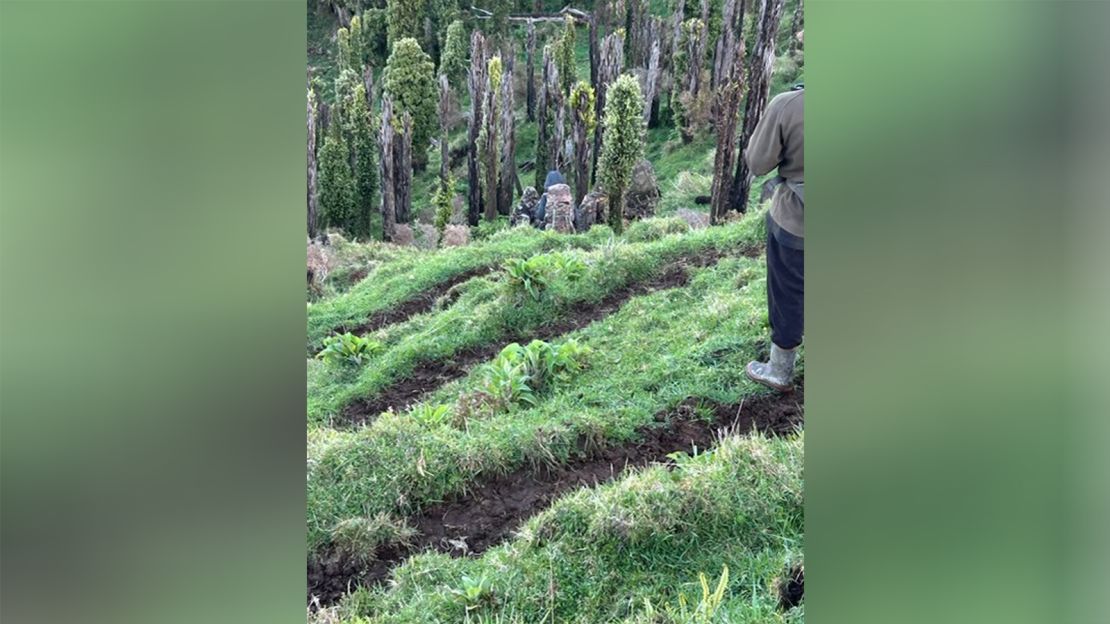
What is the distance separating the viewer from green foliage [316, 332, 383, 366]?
3.22 meters

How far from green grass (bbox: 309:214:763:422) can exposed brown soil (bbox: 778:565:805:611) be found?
1.11 metres

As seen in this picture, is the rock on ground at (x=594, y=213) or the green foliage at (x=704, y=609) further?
the rock on ground at (x=594, y=213)

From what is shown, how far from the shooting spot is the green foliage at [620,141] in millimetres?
→ 3291

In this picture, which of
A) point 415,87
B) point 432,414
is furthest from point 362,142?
point 432,414

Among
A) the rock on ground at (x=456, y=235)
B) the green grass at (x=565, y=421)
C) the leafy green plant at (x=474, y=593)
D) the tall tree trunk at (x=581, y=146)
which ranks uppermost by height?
the tall tree trunk at (x=581, y=146)

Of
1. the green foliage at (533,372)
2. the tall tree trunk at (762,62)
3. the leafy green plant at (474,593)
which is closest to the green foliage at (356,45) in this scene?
the green foliage at (533,372)

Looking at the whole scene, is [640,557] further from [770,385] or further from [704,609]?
[770,385]

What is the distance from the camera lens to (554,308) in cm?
329

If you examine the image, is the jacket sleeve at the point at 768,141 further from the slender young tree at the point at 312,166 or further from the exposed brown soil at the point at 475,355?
the slender young tree at the point at 312,166

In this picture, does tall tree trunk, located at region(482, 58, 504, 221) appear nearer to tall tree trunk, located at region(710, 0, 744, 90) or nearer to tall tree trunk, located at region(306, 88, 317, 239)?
tall tree trunk, located at region(306, 88, 317, 239)

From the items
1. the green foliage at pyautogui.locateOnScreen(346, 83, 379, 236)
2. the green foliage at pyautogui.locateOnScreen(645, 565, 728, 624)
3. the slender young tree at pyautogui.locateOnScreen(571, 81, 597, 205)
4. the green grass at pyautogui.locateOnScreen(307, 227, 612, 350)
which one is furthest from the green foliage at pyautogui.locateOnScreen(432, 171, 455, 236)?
the green foliage at pyautogui.locateOnScreen(645, 565, 728, 624)

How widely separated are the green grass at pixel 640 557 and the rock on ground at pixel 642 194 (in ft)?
2.91
